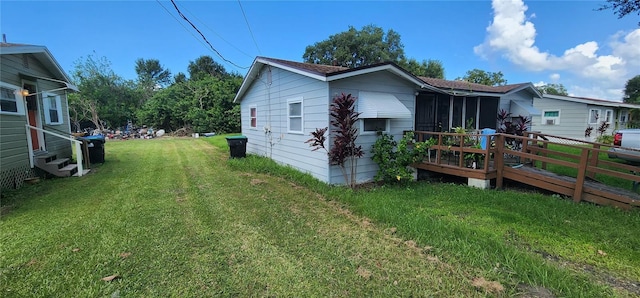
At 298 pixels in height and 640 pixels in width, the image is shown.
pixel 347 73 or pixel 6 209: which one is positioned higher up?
pixel 347 73

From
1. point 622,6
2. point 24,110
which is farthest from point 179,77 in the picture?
point 622,6

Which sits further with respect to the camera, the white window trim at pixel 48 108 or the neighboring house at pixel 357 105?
the white window trim at pixel 48 108

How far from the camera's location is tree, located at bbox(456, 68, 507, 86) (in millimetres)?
41000

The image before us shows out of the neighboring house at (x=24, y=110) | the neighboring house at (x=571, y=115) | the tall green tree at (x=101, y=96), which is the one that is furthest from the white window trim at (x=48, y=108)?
the neighboring house at (x=571, y=115)

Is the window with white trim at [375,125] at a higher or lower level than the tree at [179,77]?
lower

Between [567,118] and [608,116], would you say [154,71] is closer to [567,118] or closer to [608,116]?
[567,118]

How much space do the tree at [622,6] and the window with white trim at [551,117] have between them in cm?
1068

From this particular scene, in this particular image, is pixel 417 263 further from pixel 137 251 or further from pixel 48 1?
pixel 48 1

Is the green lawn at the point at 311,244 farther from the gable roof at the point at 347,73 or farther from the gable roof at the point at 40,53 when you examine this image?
the gable roof at the point at 40,53

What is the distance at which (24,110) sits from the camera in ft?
21.2

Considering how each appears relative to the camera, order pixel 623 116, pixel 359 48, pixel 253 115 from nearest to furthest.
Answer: pixel 253 115 → pixel 623 116 → pixel 359 48

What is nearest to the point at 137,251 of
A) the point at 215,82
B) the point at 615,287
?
the point at 615,287

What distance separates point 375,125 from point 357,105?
781 millimetres

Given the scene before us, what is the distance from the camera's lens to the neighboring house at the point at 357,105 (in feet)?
20.6
